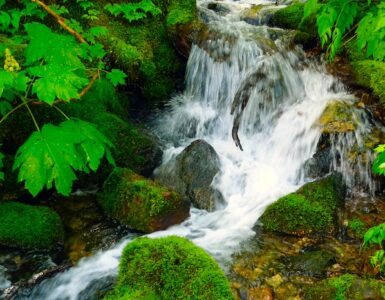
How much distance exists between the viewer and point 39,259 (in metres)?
4.57

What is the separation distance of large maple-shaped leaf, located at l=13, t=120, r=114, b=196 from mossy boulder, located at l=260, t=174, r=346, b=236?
2.63m

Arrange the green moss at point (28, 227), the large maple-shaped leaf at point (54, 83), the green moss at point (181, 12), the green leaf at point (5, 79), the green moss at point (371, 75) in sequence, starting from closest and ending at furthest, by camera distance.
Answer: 1. the green leaf at point (5, 79)
2. the large maple-shaped leaf at point (54, 83)
3. the green moss at point (28, 227)
4. the green moss at point (371, 75)
5. the green moss at point (181, 12)

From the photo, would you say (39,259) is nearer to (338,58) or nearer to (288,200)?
(288,200)

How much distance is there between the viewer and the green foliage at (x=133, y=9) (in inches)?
Answer: 341

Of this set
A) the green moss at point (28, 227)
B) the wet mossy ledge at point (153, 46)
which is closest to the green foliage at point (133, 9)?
the wet mossy ledge at point (153, 46)

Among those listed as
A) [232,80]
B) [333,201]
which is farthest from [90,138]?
[232,80]

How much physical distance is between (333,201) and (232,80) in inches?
151

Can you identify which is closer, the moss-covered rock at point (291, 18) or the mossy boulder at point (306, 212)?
the mossy boulder at point (306, 212)

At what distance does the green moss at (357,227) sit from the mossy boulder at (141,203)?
2262 mm

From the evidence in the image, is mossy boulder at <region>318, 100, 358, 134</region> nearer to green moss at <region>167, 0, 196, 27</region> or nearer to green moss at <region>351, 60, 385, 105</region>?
green moss at <region>351, 60, 385, 105</region>

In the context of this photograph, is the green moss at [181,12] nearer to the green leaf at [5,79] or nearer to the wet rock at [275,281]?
the green leaf at [5,79]

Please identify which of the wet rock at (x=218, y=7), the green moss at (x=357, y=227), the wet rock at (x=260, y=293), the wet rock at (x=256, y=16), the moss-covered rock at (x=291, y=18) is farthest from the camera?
the wet rock at (x=218, y=7)

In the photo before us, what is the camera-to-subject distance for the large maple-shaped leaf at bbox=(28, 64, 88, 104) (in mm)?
3348

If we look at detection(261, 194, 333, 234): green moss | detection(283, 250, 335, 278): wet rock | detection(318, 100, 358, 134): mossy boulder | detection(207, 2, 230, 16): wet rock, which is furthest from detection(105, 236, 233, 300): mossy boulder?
detection(207, 2, 230, 16): wet rock
